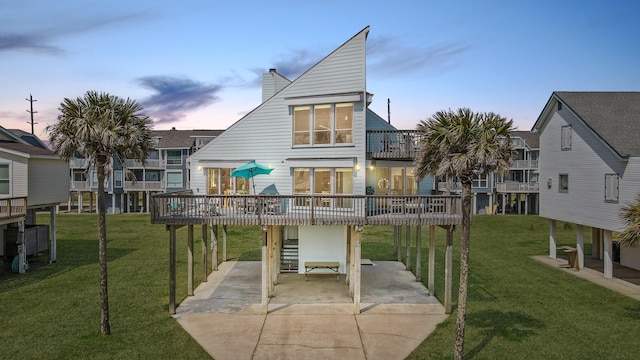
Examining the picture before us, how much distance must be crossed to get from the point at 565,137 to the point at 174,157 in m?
46.8

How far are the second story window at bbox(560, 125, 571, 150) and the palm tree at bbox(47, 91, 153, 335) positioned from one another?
2363 centimetres

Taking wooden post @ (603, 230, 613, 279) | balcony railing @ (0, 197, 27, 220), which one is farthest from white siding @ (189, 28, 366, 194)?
wooden post @ (603, 230, 613, 279)

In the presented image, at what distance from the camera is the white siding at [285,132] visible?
1809 centimetres

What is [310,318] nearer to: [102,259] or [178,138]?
[102,259]

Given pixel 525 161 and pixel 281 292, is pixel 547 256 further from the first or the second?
pixel 525 161

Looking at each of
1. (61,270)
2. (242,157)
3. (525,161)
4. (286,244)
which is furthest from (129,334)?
(525,161)

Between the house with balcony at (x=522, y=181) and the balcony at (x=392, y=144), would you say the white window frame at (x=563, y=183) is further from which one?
the house with balcony at (x=522, y=181)

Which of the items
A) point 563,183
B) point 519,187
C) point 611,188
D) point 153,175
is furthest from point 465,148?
point 153,175

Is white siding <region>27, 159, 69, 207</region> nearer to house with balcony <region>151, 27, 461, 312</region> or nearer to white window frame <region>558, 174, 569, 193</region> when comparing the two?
house with balcony <region>151, 27, 461, 312</region>

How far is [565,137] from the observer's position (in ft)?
82.6

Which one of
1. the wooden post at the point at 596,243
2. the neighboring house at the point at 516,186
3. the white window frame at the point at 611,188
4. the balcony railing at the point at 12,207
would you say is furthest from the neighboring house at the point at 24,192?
the neighboring house at the point at 516,186

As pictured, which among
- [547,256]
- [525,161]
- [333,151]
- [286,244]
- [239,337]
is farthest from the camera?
[525,161]

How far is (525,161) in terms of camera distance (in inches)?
2183

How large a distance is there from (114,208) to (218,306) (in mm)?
45470
